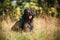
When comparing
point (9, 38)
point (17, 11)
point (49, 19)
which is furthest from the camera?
point (17, 11)

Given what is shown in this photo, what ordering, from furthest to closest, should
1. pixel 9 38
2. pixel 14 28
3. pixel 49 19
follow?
pixel 49 19 < pixel 14 28 < pixel 9 38

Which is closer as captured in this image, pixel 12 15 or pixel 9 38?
pixel 9 38

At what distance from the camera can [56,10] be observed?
8.71m

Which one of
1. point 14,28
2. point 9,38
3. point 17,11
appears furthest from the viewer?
point 17,11

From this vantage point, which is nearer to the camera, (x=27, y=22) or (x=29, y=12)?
(x=29, y=12)

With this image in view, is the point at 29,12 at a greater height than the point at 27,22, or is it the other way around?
the point at 29,12

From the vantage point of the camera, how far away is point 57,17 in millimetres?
8406

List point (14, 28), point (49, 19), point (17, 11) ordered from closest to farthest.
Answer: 1. point (14, 28)
2. point (49, 19)
3. point (17, 11)

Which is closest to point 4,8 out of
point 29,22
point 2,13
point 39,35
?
point 2,13

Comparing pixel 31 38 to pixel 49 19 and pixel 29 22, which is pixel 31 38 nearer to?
pixel 29 22

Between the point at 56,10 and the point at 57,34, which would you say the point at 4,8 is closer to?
the point at 56,10

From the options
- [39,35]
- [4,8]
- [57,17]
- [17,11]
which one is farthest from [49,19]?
[39,35]

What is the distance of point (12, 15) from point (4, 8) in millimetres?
429

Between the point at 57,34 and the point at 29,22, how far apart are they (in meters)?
1.39
